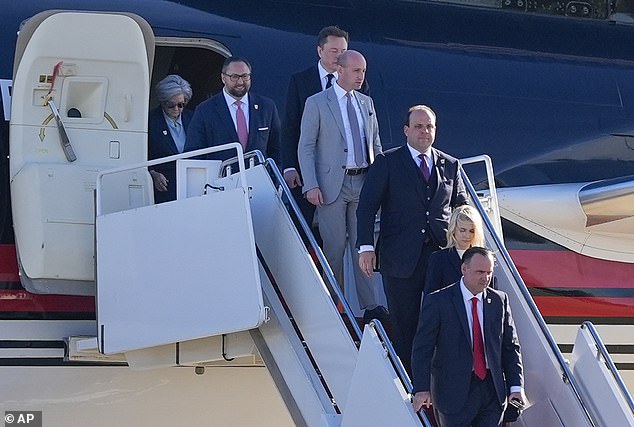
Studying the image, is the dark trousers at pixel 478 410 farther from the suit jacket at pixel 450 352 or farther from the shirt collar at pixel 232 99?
the shirt collar at pixel 232 99

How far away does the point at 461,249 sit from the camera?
6.61 meters

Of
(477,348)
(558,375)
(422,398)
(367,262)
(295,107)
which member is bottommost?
(558,375)

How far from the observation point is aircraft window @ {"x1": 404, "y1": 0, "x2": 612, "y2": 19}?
35.2 feet

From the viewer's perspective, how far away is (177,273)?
7.10m

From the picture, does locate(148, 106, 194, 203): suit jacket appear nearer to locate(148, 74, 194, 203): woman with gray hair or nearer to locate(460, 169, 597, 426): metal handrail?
locate(148, 74, 194, 203): woman with gray hair

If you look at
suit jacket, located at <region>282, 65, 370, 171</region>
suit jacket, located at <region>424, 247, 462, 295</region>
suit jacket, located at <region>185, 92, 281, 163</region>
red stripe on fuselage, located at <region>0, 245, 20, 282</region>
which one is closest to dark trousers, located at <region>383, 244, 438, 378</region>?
suit jacket, located at <region>424, 247, 462, 295</region>

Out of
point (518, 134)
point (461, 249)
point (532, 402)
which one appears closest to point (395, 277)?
point (461, 249)

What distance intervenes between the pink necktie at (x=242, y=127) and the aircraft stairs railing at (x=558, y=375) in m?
1.53

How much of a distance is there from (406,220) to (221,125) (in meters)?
1.48

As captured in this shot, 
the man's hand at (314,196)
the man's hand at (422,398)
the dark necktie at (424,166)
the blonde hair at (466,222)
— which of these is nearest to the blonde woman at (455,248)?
the blonde hair at (466,222)

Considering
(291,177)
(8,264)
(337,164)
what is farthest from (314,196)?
(8,264)

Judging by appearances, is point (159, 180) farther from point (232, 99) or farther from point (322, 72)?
point (322, 72)

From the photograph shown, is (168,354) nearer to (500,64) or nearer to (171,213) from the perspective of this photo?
(171,213)

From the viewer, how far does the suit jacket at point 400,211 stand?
275 inches
